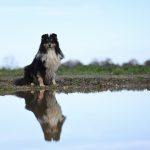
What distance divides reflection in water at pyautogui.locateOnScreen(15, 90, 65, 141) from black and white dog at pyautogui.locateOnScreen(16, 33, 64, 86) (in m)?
1.49

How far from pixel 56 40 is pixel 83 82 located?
7.43ft

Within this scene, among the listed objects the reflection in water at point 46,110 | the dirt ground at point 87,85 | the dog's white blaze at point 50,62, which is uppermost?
the dog's white blaze at point 50,62

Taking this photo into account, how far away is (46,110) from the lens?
516 inches

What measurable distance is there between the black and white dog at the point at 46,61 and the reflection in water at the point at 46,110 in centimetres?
149

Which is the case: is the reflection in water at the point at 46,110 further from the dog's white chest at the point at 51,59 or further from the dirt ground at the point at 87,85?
the dog's white chest at the point at 51,59

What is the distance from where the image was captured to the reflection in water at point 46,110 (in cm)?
1005

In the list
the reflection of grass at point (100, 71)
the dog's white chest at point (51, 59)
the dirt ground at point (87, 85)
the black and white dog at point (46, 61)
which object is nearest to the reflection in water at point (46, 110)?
the dirt ground at point (87, 85)

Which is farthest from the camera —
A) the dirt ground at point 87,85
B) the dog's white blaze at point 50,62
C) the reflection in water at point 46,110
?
the dog's white blaze at point 50,62

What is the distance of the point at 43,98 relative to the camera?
15844 millimetres

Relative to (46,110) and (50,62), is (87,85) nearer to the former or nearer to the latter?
(50,62)

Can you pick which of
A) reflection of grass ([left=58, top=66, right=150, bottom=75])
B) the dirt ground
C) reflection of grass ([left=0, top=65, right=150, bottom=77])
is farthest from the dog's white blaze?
reflection of grass ([left=58, top=66, right=150, bottom=75])

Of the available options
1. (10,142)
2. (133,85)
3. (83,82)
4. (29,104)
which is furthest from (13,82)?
(10,142)

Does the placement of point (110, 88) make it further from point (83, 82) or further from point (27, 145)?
point (27, 145)

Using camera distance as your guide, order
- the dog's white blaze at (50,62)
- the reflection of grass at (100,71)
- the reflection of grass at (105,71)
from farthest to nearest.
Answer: the reflection of grass at (105,71) < the reflection of grass at (100,71) < the dog's white blaze at (50,62)
